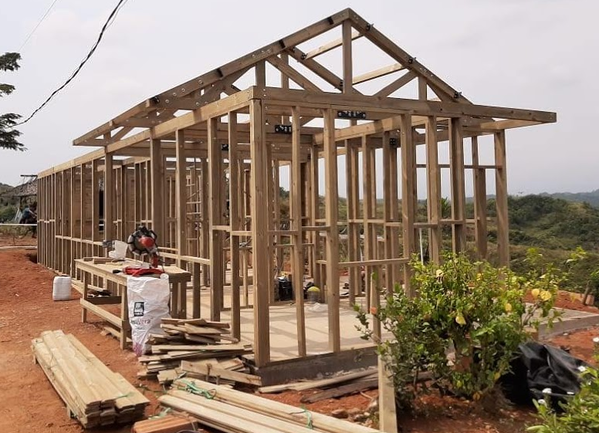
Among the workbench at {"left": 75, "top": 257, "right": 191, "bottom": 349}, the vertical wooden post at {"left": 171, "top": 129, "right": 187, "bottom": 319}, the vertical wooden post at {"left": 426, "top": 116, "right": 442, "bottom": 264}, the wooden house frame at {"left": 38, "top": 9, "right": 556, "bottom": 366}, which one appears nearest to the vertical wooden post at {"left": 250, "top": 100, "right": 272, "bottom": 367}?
the wooden house frame at {"left": 38, "top": 9, "right": 556, "bottom": 366}

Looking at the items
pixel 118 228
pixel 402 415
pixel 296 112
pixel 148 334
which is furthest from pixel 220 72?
pixel 118 228

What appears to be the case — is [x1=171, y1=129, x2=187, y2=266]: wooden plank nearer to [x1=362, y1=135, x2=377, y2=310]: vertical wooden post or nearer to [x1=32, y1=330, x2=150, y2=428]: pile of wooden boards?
[x1=32, y1=330, x2=150, y2=428]: pile of wooden boards

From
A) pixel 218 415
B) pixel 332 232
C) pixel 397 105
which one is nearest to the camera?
pixel 218 415

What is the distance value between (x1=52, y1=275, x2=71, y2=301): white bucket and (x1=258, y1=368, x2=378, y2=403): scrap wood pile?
6801 millimetres

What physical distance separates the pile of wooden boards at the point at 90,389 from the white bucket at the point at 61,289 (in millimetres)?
5047

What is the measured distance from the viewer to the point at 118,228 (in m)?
12.4

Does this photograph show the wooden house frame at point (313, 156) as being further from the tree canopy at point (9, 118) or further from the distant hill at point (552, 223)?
the distant hill at point (552, 223)

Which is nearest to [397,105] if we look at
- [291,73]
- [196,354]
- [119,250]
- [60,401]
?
[291,73]

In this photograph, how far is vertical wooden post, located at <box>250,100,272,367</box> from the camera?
5.36m

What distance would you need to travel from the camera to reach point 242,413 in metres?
4.17

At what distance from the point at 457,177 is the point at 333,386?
11.4ft

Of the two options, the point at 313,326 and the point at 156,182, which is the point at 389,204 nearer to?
the point at 313,326

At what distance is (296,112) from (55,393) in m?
3.65

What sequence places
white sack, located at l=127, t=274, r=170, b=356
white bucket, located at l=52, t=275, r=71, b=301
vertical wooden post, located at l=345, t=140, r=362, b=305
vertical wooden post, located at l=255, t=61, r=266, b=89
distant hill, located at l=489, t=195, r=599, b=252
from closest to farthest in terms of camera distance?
white sack, located at l=127, t=274, r=170, b=356 → vertical wooden post, located at l=255, t=61, r=266, b=89 → vertical wooden post, located at l=345, t=140, r=362, b=305 → white bucket, located at l=52, t=275, r=71, b=301 → distant hill, located at l=489, t=195, r=599, b=252
